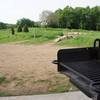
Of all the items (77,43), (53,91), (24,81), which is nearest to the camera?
(53,91)

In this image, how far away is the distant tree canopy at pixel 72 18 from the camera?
3481 cm

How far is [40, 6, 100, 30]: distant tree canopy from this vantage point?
34812mm

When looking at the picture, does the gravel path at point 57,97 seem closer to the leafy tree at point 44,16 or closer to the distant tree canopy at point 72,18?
the distant tree canopy at point 72,18

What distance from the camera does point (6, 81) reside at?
5.12m

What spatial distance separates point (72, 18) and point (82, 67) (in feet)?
120

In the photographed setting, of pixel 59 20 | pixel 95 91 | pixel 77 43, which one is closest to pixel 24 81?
pixel 95 91

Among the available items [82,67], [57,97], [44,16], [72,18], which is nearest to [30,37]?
[44,16]

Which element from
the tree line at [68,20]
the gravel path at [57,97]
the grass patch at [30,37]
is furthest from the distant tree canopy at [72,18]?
the gravel path at [57,97]

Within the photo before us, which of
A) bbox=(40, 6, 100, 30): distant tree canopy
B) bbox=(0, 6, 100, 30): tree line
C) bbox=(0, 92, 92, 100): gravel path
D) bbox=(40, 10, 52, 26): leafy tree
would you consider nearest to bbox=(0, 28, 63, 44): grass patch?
bbox=(0, 6, 100, 30): tree line

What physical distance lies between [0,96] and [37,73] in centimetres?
201

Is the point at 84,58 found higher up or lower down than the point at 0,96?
higher up

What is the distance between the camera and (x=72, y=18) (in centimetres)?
3784

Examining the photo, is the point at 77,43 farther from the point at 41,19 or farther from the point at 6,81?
Answer: the point at 41,19

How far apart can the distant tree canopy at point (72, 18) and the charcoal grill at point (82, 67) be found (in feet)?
104
